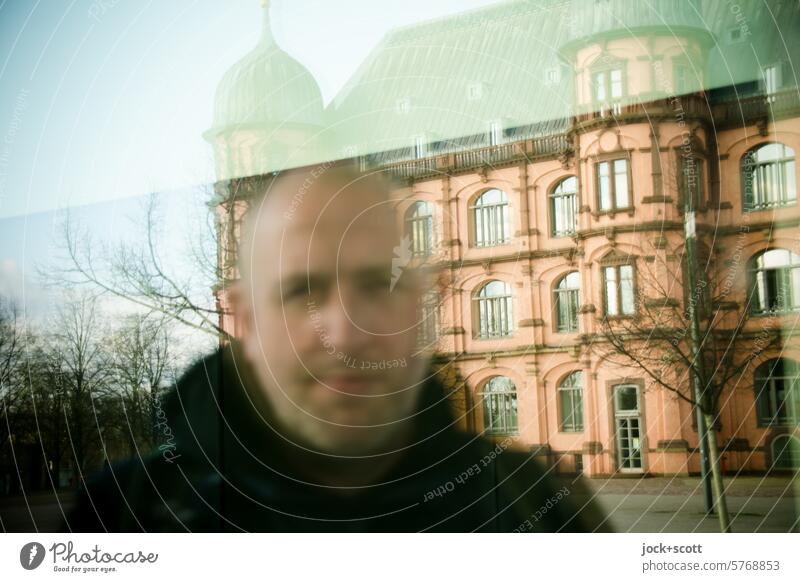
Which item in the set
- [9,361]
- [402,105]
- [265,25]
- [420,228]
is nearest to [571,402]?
[420,228]

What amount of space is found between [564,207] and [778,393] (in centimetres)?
68

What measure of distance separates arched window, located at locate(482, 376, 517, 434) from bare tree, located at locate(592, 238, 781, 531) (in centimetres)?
29

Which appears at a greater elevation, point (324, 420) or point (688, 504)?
point (324, 420)

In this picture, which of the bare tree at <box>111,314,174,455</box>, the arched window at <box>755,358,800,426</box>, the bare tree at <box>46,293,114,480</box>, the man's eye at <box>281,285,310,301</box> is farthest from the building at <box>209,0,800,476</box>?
the bare tree at <box>46,293,114,480</box>

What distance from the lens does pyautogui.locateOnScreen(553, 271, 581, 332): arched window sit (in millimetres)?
2697

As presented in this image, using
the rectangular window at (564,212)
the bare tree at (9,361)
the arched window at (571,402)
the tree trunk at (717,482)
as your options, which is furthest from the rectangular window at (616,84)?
the bare tree at (9,361)

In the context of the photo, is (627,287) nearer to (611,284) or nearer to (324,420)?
(611,284)

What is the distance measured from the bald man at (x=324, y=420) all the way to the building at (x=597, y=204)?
0.34ft

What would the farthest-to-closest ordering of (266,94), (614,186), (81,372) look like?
(81,372) < (266,94) < (614,186)

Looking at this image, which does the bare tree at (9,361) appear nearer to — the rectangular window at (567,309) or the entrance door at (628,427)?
the rectangular window at (567,309)

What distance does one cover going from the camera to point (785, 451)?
256cm

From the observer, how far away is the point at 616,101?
2.68 m

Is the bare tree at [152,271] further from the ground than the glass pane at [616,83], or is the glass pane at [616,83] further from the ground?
the glass pane at [616,83]

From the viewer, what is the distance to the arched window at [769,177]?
2570mm
